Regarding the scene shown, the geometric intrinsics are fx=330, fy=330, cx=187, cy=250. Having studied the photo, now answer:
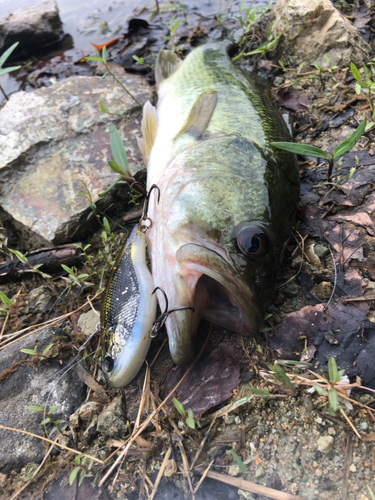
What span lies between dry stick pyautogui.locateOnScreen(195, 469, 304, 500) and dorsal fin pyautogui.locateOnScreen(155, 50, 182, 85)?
4550mm

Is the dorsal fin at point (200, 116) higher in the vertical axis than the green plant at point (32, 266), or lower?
higher

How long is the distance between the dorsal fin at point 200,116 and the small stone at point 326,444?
242cm

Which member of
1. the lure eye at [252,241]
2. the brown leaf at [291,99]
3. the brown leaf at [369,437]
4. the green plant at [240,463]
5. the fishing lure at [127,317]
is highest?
the lure eye at [252,241]

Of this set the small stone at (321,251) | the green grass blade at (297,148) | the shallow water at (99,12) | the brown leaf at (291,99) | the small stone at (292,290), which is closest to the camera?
the green grass blade at (297,148)

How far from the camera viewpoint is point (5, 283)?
3387mm

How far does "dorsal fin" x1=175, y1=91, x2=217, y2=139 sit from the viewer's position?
9.65ft

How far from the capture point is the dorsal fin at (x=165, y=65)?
4.56 meters

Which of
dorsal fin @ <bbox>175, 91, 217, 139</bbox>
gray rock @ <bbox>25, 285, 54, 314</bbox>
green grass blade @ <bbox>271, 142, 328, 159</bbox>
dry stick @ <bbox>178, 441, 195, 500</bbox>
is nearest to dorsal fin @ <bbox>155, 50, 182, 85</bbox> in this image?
dorsal fin @ <bbox>175, 91, 217, 139</bbox>

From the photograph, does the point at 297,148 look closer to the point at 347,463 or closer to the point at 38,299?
the point at 347,463

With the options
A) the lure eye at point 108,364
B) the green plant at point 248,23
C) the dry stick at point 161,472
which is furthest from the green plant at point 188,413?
the green plant at point 248,23

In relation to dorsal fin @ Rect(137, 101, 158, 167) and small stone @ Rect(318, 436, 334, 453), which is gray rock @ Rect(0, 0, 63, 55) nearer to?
dorsal fin @ Rect(137, 101, 158, 167)

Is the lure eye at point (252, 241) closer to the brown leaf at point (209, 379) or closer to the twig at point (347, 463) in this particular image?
the brown leaf at point (209, 379)

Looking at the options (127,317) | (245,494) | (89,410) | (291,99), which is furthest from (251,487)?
(291,99)

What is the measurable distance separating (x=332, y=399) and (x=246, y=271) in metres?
0.86
